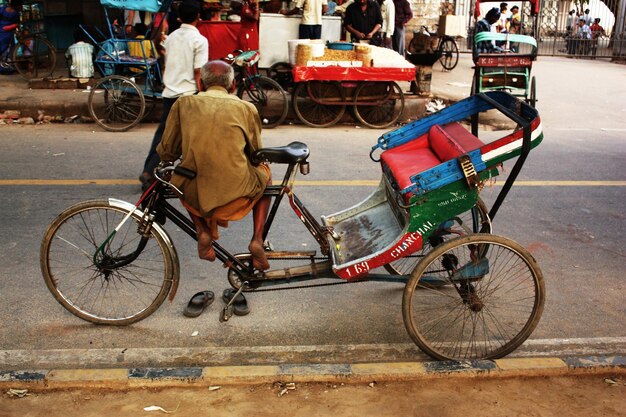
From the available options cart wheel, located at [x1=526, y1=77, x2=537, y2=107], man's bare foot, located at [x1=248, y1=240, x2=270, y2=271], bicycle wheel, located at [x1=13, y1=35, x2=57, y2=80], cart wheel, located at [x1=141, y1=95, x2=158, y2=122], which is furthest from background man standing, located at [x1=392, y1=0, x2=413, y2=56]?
man's bare foot, located at [x1=248, y1=240, x2=270, y2=271]

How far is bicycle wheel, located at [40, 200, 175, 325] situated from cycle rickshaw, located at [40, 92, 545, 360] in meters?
0.01

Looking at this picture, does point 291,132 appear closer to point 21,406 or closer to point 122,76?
point 122,76

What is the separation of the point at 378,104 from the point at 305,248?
5351 millimetres

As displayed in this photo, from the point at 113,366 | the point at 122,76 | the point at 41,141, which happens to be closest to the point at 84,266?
the point at 113,366

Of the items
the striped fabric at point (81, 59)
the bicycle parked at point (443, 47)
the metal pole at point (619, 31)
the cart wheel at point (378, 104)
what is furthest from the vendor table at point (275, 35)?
the metal pole at point (619, 31)

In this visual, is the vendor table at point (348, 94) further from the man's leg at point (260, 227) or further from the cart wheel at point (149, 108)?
the man's leg at point (260, 227)

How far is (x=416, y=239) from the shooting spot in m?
3.64

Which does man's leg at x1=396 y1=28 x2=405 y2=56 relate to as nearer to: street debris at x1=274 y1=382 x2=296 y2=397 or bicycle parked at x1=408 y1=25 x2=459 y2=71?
bicycle parked at x1=408 y1=25 x2=459 y2=71

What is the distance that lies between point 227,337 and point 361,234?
101cm

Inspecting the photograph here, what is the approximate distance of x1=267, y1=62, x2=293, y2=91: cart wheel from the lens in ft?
36.3

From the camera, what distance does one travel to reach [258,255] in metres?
3.89

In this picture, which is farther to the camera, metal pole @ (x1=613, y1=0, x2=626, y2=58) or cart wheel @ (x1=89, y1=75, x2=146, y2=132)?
metal pole @ (x1=613, y1=0, x2=626, y2=58)

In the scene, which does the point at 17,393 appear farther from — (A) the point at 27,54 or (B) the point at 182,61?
(A) the point at 27,54

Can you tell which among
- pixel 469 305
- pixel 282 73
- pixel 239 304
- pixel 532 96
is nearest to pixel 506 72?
pixel 532 96
